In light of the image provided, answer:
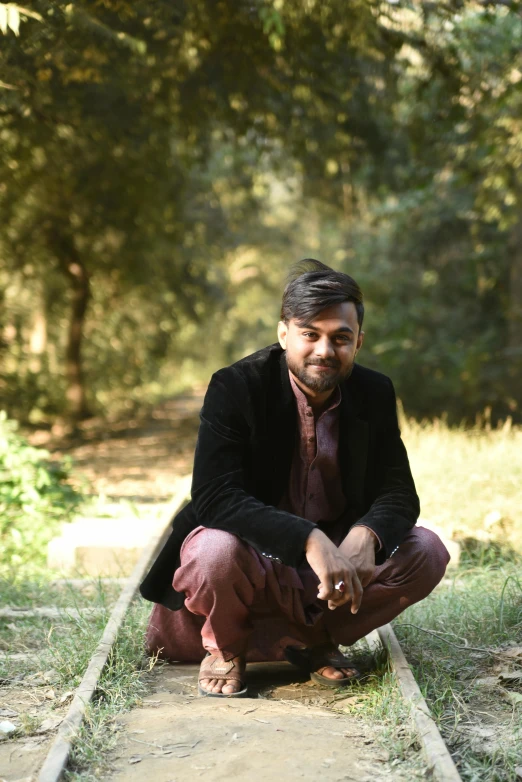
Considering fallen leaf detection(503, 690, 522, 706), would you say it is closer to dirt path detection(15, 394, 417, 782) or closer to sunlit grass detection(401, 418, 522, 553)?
dirt path detection(15, 394, 417, 782)

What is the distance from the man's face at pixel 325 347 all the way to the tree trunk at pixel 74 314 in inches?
557

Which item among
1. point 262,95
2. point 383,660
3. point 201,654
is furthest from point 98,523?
point 262,95

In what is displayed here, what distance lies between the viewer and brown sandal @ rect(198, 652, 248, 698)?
367 centimetres

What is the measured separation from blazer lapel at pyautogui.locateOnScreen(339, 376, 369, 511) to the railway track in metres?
0.69

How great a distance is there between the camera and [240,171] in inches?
695

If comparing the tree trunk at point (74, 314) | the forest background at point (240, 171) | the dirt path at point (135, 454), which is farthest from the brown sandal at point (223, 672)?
the tree trunk at point (74, 314)

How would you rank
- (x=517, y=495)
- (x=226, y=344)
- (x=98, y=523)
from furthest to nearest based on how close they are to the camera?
(x=226, y=344), (x=517, y=495), (x=98, y=523)

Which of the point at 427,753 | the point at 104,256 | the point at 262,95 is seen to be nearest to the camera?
the point at 427,753

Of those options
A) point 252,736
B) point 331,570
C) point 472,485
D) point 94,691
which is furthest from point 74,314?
point 252,736

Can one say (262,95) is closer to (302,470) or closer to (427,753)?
(302,470)

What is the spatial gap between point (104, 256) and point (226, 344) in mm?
21229

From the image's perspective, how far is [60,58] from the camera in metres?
7.80

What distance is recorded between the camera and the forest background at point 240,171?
9.01 m

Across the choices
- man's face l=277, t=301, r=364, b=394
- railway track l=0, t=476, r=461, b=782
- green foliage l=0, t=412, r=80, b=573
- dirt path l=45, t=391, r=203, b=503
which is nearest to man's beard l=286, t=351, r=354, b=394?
man's face l=277, t=301, r=364, b=394
